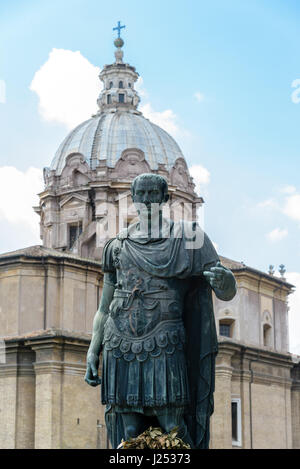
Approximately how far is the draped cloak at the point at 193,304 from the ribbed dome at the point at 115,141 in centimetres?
4644

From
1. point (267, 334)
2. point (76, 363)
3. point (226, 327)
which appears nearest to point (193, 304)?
point (76, 363)

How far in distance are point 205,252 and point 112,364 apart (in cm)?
133

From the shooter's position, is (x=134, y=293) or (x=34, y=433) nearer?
(x=134, y=293)

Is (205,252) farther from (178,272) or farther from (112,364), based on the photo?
(112,364)

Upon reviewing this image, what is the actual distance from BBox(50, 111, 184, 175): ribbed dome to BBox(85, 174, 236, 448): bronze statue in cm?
4634

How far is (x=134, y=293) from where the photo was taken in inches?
356

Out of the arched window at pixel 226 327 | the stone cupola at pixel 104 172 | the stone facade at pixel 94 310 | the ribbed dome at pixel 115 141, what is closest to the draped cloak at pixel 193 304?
the stone facade at pixel 94 310

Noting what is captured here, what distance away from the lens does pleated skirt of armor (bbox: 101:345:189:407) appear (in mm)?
8805

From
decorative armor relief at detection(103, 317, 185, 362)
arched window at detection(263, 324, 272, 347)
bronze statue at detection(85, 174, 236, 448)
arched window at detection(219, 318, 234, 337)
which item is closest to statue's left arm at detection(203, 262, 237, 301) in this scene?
bronze statue at detection(85, 174, 236, 448)

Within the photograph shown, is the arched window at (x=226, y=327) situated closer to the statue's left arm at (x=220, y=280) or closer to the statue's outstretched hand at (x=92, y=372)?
the statue's outstretched hand at (x=92, y=372)

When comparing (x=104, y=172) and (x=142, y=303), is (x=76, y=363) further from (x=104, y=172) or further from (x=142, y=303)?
(x=142, y=303)

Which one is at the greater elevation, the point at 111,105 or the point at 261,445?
the point at 111,105

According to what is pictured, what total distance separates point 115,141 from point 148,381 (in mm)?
48784
